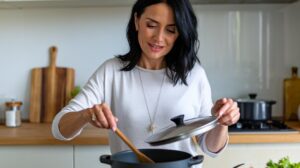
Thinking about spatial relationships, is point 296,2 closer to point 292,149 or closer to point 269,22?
point 269,22

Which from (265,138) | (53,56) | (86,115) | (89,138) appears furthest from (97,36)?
(86,115)

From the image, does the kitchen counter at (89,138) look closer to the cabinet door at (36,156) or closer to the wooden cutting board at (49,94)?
the cabinet door at (36,156)

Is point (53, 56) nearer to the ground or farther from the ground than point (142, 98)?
farther from the ground

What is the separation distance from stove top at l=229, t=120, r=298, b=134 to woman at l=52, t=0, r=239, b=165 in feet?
2.08

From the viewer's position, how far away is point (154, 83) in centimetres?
128

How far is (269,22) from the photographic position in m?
2.27

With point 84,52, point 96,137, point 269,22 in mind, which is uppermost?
point 269,22

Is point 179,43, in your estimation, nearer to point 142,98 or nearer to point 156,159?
point 142,98

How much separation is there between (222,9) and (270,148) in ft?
2.75

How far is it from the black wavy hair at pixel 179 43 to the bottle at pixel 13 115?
3.35ft

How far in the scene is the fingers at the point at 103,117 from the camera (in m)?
0.89

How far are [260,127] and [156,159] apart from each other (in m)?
1.07

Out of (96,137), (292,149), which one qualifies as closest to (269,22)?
(292,149)

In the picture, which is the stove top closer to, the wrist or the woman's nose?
the woman's nose
